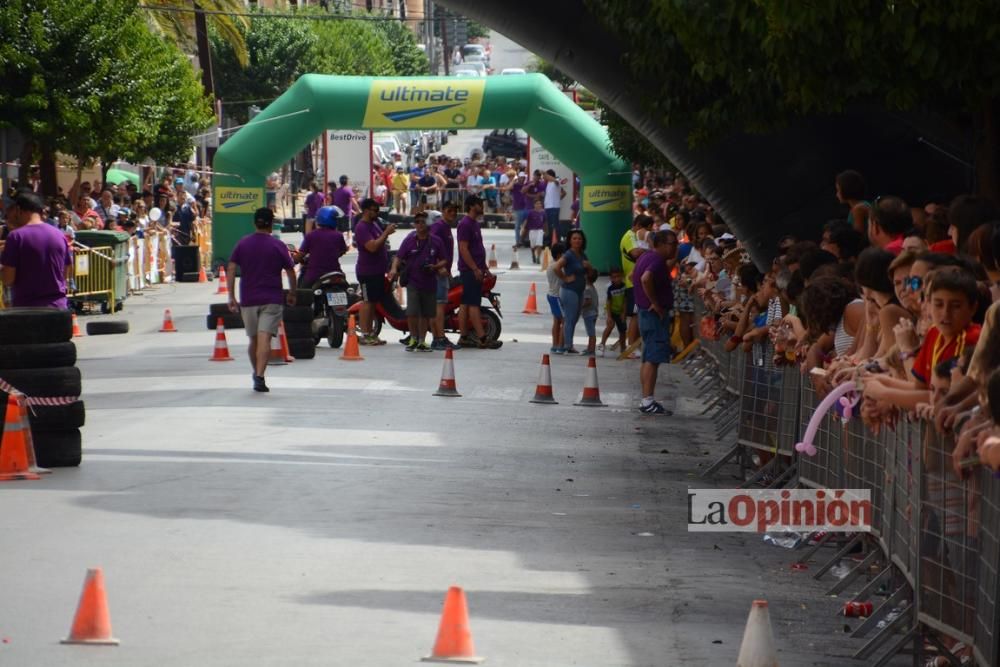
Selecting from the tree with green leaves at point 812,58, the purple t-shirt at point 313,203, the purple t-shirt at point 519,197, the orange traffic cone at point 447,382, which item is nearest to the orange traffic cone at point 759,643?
the tree with green leaves at point 812,58

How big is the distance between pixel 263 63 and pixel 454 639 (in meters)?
63.5

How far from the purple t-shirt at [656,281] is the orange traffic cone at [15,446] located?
715 centimetres

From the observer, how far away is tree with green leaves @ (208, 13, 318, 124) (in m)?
68.7

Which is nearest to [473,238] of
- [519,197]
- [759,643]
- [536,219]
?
[759,643]

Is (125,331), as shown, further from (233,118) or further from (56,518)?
(233,118)

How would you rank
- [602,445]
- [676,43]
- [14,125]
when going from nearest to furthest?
[602,445]
[676,43]
[14,125]

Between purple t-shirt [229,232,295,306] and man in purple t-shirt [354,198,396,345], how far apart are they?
496 centimetres

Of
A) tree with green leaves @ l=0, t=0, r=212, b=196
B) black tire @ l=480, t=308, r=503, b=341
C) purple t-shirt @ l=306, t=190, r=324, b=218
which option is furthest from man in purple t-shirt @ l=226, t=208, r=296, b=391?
Answer: purple t-shirt @ l=306, t=190, r=324, b=218

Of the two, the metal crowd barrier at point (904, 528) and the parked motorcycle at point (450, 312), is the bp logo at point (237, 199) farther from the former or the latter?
the metal crowd barrier at point (904, 528)

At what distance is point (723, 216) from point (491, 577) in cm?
1113

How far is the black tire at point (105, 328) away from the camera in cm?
2472

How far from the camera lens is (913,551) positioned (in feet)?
24.4

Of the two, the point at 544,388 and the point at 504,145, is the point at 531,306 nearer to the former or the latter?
the point at 544,388

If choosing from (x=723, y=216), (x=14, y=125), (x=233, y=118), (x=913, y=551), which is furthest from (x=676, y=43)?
(x=233, y=118)
